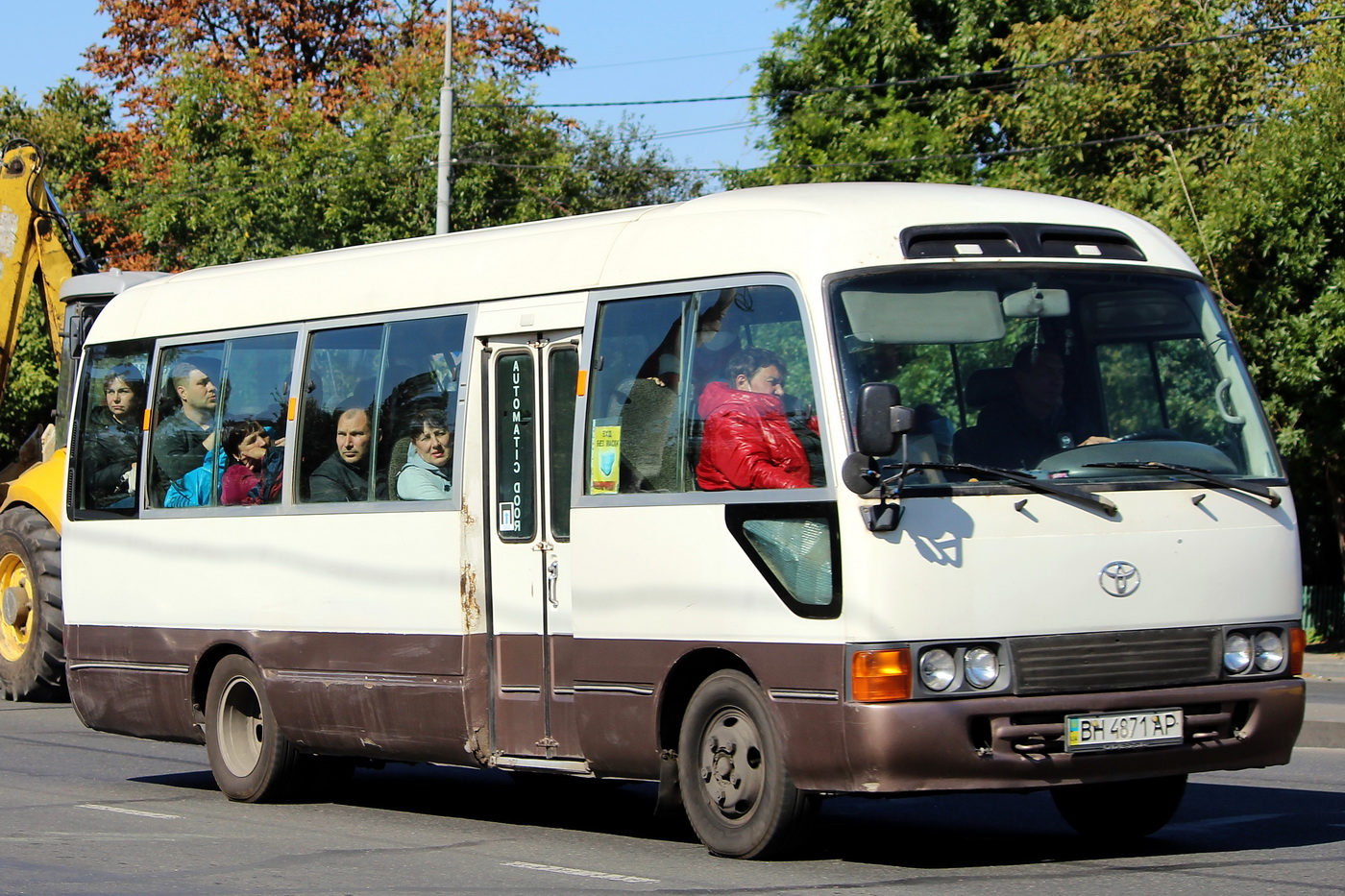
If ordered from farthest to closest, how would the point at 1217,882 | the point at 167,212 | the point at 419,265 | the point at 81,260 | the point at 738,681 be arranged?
1. the point at 167,212
2. the point at 81,260
3. the point at 419,265
4. the point at 738,681
5. the point at 1217,882

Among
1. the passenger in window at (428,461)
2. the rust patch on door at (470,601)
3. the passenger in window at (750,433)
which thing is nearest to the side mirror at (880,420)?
the passenger in window at (750,433)

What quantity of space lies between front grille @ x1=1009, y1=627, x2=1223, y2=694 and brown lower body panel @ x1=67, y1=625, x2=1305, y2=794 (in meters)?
0.06

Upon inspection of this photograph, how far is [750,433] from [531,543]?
66.7 inches

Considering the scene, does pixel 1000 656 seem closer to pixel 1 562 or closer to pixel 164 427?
pixel 164 427

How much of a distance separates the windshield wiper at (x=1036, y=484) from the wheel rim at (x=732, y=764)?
1.36 m

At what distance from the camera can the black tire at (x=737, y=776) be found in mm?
8109

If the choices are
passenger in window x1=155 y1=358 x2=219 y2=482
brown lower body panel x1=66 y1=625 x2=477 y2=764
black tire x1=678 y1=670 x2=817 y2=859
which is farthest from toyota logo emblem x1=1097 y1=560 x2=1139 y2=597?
passenger in window x1=155 y1=358 x2=219 y2=482

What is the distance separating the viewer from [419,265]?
1058 centimetres

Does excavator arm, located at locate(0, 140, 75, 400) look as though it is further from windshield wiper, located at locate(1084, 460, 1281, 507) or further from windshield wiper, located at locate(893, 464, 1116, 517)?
windshield wiper, located at locate(1084, 460, 1281, 507)

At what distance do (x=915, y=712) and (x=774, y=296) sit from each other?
74.0 inches

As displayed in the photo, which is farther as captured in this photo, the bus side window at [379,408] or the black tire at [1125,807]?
the bus side window at [379,408]

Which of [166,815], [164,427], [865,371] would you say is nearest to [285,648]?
[166,815]

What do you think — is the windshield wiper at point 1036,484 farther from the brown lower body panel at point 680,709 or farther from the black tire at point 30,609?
the black tire at point 30,609

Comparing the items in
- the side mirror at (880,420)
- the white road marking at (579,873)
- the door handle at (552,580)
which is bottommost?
the white road marking at (579,873)
